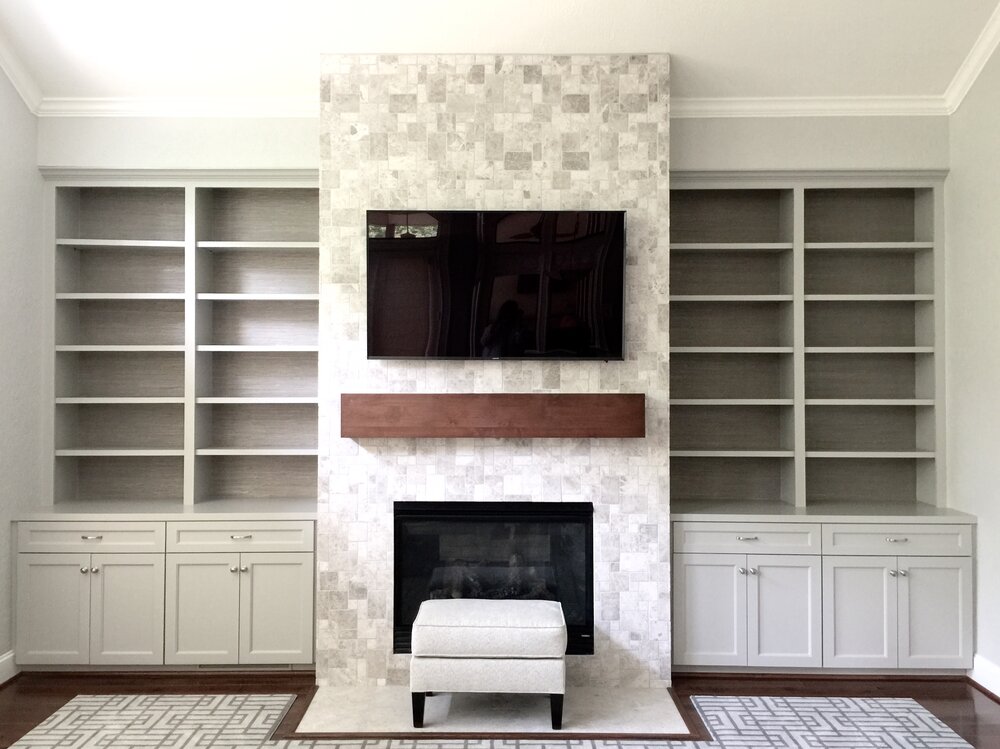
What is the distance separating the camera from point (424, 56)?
399 centimetres

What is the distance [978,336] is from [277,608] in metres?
3.53

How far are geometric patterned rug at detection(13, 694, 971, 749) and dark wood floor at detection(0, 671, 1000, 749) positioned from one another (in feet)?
0.24

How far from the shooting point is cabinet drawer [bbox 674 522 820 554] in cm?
408

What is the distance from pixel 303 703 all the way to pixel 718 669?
1928 mm

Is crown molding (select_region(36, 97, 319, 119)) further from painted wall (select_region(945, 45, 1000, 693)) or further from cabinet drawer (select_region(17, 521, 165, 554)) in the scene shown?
painted wall (select_region(945, 45, 1000, 693))

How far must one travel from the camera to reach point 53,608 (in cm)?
411

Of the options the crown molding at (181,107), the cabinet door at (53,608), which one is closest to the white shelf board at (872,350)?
the crown molding at (181,107)

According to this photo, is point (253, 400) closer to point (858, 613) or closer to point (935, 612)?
point (858, 613)

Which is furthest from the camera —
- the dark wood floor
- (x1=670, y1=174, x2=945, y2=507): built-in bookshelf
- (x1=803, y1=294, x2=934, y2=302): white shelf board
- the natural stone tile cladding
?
(x1=670, y1=174, x2=945, y2=507): built-in bookshelf

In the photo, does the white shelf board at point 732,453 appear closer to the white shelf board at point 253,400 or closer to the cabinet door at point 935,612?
the cabinet door at point 935,612

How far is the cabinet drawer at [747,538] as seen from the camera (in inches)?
161

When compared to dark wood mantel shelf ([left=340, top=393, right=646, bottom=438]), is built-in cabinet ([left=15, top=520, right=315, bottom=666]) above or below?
below

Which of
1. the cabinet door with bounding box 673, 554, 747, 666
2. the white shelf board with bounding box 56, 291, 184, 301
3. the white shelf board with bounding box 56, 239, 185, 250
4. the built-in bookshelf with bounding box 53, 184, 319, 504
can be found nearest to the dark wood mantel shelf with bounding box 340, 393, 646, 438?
the cabinet door with bounding box 673, 554, 747, 666

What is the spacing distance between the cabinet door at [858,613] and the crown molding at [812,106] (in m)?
2.16
